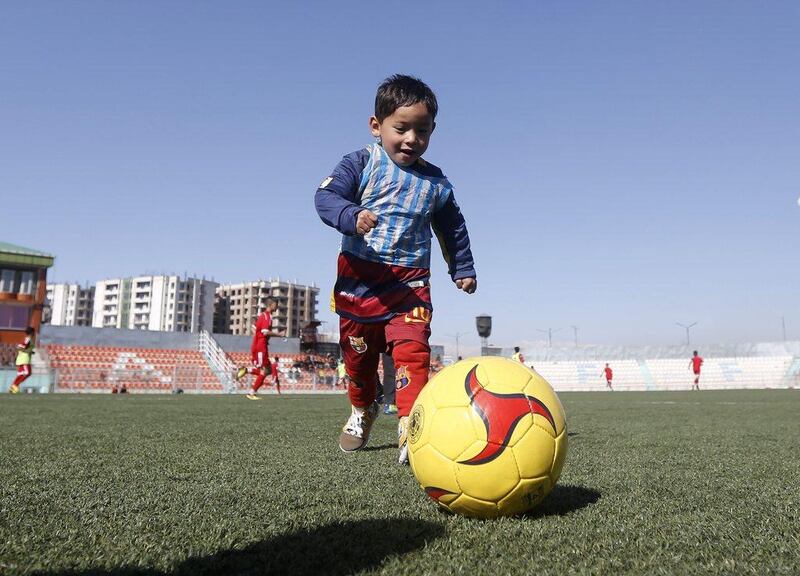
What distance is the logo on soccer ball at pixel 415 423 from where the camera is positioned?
8.41ft

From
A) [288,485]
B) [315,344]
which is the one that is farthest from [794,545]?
[315,344]

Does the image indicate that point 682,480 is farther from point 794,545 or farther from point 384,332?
point 384,332

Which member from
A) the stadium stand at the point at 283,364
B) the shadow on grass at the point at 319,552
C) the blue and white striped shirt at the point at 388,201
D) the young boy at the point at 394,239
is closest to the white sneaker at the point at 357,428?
the young boy at the point at 394,239

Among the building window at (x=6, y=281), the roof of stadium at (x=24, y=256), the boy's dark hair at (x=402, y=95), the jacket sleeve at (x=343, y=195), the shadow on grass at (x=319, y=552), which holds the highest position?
the roof of stadium at (x=24, y=256)

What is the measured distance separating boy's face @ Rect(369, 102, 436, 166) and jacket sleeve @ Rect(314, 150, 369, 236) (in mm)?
185

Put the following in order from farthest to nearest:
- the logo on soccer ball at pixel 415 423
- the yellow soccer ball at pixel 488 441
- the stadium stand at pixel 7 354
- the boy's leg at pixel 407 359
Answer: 1. the stadium stand at pixel 7 354
2. the boy's leg at pixel 407 359
3. the logo on soccer ball at pixel 415 423
4. the yellow soccer ball at pixel 488 441

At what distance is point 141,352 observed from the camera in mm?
38594

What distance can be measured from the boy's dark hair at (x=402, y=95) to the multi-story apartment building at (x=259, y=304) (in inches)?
5287

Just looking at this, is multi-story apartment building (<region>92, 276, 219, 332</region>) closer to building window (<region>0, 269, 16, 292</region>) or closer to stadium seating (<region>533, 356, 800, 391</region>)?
building window (<region>0, 269, 16, 292</region>)

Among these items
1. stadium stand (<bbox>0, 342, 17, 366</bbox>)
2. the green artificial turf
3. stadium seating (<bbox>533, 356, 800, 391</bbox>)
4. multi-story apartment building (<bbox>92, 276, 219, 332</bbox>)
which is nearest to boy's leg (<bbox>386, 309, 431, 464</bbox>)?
the green artificial turf

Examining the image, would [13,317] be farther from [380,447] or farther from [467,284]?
[467,284]

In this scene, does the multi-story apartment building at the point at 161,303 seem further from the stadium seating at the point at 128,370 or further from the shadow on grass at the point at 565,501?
the shadow on grass at the point at 565,501

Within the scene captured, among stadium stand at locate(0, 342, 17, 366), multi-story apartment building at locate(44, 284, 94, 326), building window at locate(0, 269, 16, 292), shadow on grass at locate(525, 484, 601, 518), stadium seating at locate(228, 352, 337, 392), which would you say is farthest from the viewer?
→ multi-story apartment building at locate(44, 284, 94, 326)

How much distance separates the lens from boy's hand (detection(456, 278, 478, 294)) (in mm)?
4246
